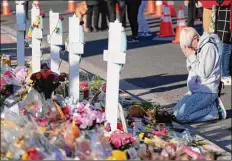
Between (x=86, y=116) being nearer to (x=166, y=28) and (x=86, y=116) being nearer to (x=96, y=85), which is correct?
(x=96, y=85)

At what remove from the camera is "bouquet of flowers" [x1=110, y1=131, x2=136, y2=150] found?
456cm

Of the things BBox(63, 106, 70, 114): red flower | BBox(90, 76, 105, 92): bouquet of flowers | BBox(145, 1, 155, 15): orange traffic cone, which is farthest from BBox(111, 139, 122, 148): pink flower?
BBox(145, 1, 155, 15): orange traffic cone

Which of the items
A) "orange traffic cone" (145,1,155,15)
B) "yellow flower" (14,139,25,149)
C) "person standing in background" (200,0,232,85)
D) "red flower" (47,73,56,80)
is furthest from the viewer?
"orange traffic cone" (145,1,155,15)

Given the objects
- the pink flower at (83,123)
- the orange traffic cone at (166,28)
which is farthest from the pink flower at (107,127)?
the orange traffic cone at (166,28)

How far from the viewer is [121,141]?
15.0 feet

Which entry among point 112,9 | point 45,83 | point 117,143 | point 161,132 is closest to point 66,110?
point 117,143

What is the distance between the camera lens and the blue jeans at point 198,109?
6.30 metres

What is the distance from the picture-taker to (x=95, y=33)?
14461 mm

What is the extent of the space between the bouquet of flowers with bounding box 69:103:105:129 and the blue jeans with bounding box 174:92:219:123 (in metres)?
1.59

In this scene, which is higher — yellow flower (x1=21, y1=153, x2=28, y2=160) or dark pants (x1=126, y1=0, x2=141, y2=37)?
dark pants (x1=126, y1=0, x2=141, y2=37)

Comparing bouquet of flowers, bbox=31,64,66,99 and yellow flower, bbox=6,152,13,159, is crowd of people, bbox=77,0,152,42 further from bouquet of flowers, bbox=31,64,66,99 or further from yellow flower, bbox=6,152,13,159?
yellow flower, bbox=6,152,13,159

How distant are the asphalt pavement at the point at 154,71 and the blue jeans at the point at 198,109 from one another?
3.9 inches

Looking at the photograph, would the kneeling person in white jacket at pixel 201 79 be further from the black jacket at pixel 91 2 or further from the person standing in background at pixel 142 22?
the black jacket at pixel 91 2

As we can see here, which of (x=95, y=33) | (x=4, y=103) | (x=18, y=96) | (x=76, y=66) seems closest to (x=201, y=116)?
(x=76, y=66)
